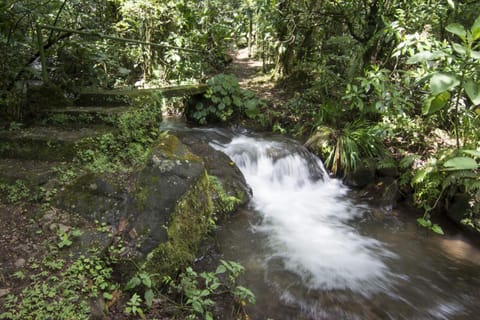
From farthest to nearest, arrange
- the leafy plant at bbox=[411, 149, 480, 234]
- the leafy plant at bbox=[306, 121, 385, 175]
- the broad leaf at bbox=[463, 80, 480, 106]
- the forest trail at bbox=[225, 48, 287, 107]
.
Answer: the forest trail at bbox=[225, 48, 287, 107], the leafy plant at bbox=[306, 121, 385, 175], the leafy plant at bbox=[411, 149, 480, 234], the broad leaf at bbox=[463, 80, 480, 106]

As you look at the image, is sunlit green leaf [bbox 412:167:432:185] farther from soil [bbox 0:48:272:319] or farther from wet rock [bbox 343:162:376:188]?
soil [bbox 0:48:272:319]

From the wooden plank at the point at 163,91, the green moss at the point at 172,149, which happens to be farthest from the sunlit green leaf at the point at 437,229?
the wooden plank at the point at 163,91

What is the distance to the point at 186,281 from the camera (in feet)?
8.05

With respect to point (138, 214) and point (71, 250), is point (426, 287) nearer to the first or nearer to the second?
point (138, 214)

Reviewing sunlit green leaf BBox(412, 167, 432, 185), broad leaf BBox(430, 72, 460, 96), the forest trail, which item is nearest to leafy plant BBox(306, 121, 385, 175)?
sunlit green leaf BBox(412, 167, 432, 185)

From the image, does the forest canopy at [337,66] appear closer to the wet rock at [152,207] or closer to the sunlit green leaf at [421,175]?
the sunlit green leaf at [421,175]

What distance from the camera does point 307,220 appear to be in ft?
16.3

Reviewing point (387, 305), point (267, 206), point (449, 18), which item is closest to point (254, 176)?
point (267, 206)

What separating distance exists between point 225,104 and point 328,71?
9.27 ft

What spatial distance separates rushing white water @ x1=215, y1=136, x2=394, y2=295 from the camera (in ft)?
12.1

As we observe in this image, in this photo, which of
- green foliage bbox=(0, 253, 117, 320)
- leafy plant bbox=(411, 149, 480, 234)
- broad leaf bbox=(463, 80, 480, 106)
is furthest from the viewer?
leafy plant bbox=(411, 149, 480, 234)

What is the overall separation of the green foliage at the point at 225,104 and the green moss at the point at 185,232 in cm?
429

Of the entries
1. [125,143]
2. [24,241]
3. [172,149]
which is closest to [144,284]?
[24,241]

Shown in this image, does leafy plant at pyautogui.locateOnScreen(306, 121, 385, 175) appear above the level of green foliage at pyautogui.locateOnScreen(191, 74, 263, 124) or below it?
below
